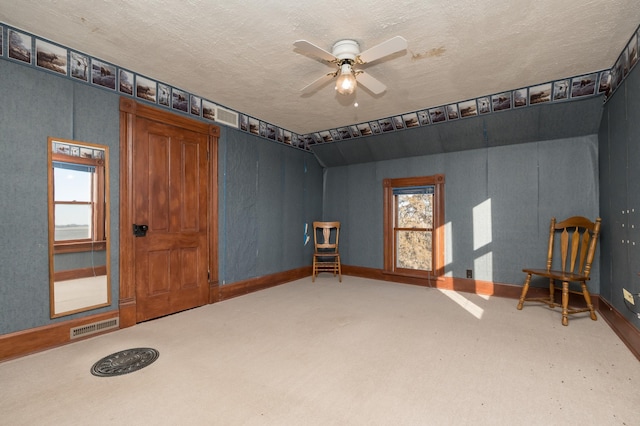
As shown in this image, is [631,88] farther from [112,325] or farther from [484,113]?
[112,325]

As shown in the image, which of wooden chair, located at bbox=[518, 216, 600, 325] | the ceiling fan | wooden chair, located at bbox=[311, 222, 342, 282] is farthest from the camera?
wooden chair, located at bbox=[311, 222, 342, 282]

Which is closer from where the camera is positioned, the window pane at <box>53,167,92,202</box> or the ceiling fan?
the ceiling fan

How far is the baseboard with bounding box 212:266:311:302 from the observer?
13.3ft

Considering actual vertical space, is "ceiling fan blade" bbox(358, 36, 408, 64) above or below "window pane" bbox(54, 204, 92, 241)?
above

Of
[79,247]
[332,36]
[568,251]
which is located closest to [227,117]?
[332,36]

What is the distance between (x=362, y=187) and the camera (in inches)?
225

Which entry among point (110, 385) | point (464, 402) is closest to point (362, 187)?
point (464, 402)

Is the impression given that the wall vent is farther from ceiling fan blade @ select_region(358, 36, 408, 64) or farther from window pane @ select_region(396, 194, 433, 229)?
window pane @ select_region(396, 194, 433, 229)

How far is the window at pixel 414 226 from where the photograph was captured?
4.86 meters

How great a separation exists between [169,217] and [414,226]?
3906 mm

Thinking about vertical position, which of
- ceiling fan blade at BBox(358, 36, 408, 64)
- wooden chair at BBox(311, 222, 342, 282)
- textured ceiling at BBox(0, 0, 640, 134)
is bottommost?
wooden chair at BBox(311, 222, 342, 282)

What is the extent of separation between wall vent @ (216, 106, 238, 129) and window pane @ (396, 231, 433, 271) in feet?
11.1

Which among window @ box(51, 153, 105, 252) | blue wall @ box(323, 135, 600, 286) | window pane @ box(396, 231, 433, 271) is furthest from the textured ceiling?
window pane @ box(396, 231, 433, 271)

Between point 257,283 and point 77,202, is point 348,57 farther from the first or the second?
point 257,283
